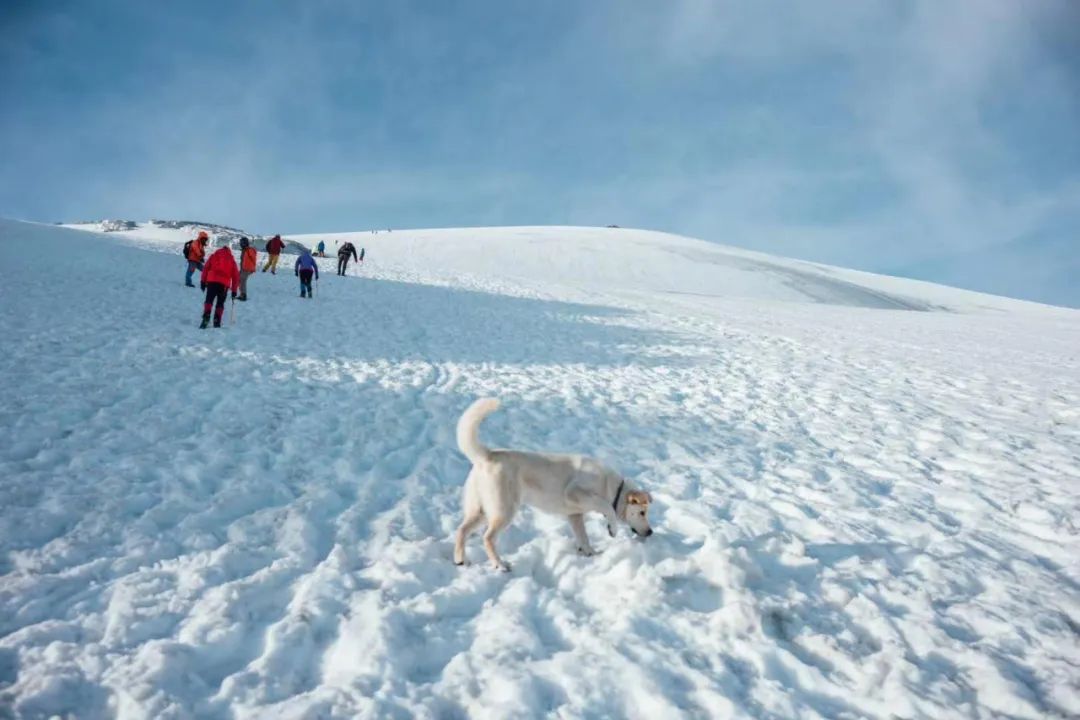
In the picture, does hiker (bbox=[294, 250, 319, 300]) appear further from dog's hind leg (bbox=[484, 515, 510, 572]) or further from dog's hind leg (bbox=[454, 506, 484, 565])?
dog's hind leg (bbox=[484, 515, 510, 572])

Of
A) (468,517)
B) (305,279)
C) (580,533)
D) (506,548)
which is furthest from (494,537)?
(305,279)

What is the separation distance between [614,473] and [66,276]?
2342cm

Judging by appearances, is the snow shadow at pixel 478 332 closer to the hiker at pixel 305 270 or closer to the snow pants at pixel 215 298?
the hiker at pixel 305 270

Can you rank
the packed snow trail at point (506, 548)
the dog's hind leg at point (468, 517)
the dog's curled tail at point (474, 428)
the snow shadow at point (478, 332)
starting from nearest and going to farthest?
the packed snow trail at point (506, 548)
the dog's curled tail at point (474, 428)
the dog's hind leg at point (468, 517)
the snow shadow at point (478, 332)

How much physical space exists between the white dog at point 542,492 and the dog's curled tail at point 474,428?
1cm

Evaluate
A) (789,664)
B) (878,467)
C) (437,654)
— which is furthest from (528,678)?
(878,467)

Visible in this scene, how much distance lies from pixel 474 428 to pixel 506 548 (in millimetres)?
1469

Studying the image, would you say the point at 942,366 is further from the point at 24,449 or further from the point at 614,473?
the point at 24,449

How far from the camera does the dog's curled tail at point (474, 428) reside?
445 centimetres

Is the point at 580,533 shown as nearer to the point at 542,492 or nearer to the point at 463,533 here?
the point at 542,492

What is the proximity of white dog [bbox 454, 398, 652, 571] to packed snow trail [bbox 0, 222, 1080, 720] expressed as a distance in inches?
12.1

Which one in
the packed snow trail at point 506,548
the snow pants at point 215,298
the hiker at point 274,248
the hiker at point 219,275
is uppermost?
the hiker at point 274,248

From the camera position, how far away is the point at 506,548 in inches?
209

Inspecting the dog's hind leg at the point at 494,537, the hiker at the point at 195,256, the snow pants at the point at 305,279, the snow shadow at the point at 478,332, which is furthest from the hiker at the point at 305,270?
the dog's hind leg at the point at 494,537
